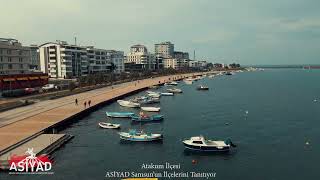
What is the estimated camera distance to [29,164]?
45438mm

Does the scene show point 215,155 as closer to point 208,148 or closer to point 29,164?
point 208,148

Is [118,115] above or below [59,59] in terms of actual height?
below

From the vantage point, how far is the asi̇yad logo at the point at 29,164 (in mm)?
44688

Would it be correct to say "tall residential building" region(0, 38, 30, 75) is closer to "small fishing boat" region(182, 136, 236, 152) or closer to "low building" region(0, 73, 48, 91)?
"low building" region(0, 73, 48, 91)

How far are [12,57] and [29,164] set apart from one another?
8561 centimetres

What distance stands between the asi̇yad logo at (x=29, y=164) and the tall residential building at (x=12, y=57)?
7889cm

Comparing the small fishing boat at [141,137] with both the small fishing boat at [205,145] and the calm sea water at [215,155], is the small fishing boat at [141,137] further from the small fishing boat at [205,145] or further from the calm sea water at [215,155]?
the small fishing boat at [205,145]

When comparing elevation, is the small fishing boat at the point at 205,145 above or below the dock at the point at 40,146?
below

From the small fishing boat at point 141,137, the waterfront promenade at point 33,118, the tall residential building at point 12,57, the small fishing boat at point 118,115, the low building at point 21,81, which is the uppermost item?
the tall residential building at point 12,57

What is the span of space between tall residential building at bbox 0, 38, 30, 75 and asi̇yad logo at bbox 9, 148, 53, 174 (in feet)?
259

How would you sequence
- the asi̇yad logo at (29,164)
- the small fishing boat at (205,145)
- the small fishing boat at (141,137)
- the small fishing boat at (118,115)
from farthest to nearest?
1. the small fishing boat at (118,115)
2. the small fishing boat at (141,137)
3. the small fishing boat at (205,145)
4. the asi̇yad logo at (29,164)

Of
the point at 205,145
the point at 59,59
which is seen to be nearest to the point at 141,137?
the point at 205,145

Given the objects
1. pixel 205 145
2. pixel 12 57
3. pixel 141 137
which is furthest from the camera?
pixel 12 57

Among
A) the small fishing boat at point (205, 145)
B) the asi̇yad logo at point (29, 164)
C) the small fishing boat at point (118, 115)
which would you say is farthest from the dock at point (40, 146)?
the small fishing boat at point (118, 115)
